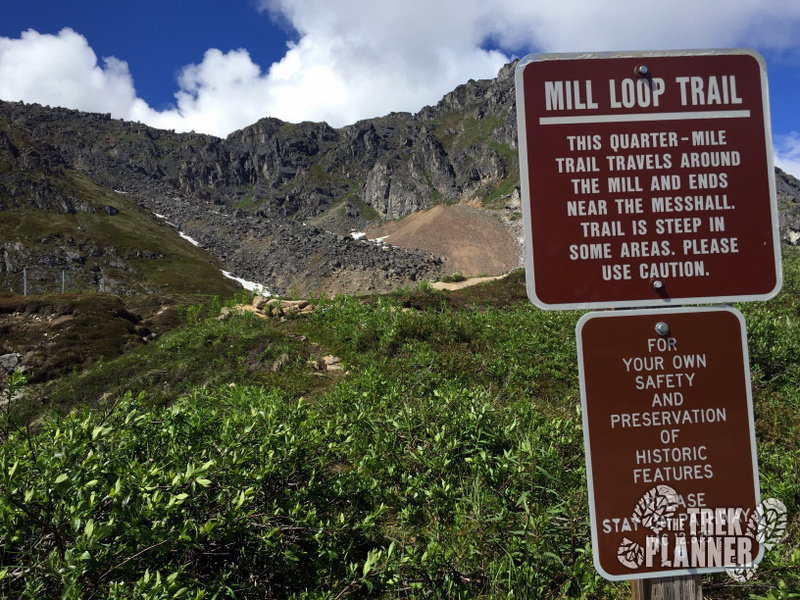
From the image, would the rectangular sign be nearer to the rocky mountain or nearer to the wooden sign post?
the wooden sign post

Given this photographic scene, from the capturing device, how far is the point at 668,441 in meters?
2.13

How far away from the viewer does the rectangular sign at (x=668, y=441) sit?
2.09 m

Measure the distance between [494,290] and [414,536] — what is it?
15.0 metres

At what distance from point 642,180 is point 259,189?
161 m

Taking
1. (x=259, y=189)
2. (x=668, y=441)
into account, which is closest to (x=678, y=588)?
(x=668, y=441)

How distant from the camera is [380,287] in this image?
39.7 meters

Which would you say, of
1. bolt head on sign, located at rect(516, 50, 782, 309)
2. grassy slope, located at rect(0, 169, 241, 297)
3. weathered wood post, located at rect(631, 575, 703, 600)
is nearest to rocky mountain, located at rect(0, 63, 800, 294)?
grassy slope, located at rect(0, 169, 241, 297)

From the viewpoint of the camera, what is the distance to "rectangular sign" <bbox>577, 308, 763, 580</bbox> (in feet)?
6.85

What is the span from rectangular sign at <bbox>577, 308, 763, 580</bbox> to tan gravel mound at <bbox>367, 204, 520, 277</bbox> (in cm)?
4774

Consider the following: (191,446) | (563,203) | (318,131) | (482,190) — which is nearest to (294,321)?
(191,446)

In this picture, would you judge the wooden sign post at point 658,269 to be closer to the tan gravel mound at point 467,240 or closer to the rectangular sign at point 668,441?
the rectangular sign at point 668,441

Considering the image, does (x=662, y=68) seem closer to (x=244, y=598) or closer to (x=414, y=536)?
(x=414, y=536)

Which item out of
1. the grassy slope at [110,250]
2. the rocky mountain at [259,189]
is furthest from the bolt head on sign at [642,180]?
the grassy slope at [110,250]

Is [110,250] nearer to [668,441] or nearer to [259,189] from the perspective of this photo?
[668,441]
